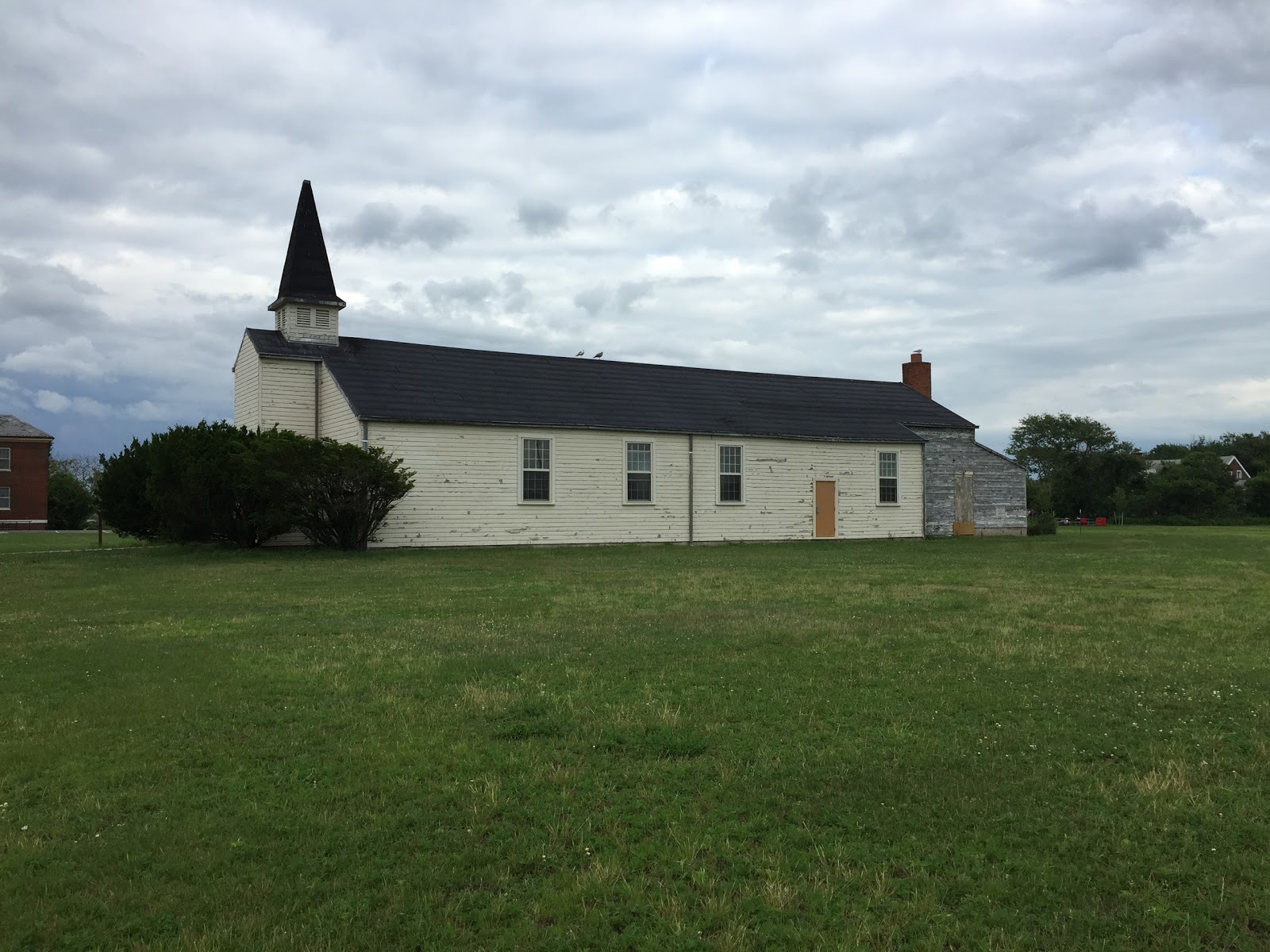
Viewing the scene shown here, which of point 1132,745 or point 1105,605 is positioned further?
point 1105,605

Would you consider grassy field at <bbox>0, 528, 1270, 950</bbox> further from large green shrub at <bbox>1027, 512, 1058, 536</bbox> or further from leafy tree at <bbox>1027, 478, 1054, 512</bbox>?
leafy tree at <bbox>1027, 478, 1054, 512</bbox>

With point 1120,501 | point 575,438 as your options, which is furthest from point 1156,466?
point 575,438

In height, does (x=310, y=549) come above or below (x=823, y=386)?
below

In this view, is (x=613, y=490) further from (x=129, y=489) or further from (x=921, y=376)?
(x=921, y=376)

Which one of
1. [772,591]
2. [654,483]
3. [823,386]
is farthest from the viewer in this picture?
[823,386]

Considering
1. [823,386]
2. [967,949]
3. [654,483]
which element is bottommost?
[967,949]

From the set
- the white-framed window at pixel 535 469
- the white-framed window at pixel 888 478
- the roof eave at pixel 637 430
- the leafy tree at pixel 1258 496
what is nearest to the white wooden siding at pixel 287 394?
the roof eave at pixel 637 430

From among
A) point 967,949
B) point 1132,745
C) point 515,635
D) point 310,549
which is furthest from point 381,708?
point 310,549

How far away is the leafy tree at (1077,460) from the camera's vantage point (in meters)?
79.5

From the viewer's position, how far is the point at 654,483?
2958cm

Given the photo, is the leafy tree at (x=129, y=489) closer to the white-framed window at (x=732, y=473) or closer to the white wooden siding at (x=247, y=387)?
the white wooden siding at (x=247, y=387)

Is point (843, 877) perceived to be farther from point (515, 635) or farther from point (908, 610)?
point (908, 610)

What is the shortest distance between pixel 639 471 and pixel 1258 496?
5919 centimetres

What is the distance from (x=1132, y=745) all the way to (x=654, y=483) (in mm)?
23682
